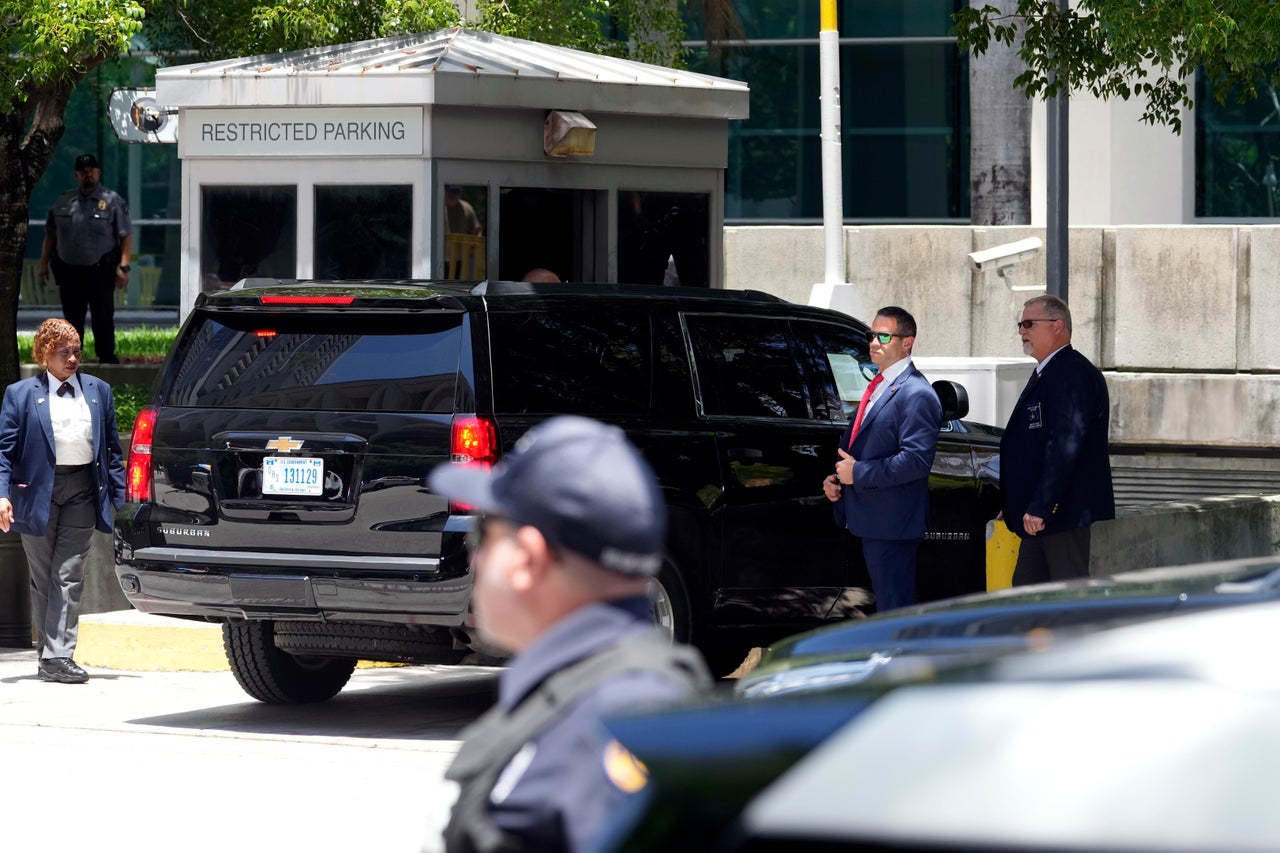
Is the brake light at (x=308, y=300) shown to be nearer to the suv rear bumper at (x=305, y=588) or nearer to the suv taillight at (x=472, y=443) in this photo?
the suv taillight at (x=472, y=443)

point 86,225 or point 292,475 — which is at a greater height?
point 86,225

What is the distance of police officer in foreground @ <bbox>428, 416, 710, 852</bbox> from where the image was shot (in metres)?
2.26

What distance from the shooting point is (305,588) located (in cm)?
852

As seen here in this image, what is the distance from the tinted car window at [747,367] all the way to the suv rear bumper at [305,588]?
157 cm

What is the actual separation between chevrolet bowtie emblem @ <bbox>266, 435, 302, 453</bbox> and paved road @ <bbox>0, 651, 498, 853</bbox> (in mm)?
1233

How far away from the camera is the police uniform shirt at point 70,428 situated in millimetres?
10828

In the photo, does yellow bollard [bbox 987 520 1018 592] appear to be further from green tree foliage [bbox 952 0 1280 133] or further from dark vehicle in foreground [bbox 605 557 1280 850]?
dark vehicle in foreground [bbox 605 557 1280 850]

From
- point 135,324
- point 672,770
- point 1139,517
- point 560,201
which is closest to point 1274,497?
point 1139,517

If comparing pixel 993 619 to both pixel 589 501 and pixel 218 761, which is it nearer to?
pixel 589 501

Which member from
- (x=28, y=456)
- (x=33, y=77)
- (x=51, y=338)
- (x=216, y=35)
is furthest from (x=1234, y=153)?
(x=28, y=456)

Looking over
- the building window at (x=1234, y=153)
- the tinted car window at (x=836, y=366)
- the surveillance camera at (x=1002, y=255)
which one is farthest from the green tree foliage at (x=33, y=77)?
the building window at (x=1234, y=153)

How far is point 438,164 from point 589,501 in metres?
10.6

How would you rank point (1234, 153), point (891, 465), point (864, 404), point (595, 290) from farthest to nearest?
point (1234, 153) < point (595, 290) < point (864, 404) < point (891, 465)

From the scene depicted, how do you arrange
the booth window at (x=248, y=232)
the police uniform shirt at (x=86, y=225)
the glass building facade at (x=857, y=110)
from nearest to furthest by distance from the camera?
the booth window at (x=248, y=232) < the police uniform shirt at (x=86, y=225) < the glass building facade at (x=857, y=110)
